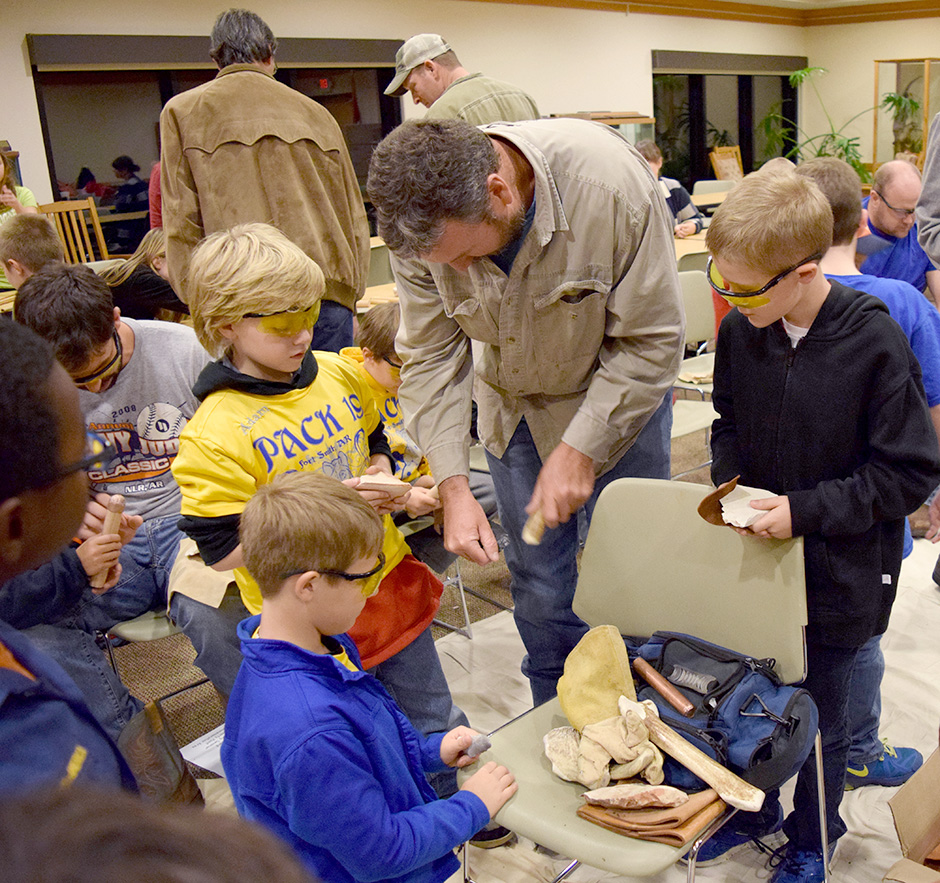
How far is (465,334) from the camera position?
6.82ft

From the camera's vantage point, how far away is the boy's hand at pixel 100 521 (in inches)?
85.3

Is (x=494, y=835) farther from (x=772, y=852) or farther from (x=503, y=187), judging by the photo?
(x=503, y=187)

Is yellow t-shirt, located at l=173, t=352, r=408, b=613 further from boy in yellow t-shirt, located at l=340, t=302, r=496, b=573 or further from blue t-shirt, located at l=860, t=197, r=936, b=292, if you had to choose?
blue t-shirt, located at l=860, t=197, r=936, b=292

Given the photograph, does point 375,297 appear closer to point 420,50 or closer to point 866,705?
point 420,50

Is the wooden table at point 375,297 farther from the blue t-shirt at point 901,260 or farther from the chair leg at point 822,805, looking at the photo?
the chair leg at point 822,805

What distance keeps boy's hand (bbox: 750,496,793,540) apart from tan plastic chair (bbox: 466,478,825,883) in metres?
0.04

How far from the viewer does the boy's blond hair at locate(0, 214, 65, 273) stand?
12.0 ft

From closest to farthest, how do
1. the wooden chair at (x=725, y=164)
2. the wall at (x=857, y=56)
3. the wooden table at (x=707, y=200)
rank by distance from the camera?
the wooden table at (x=707, y=200)
the wooden chair at (x=725, y=164)
the wall at (x=857, y=56)

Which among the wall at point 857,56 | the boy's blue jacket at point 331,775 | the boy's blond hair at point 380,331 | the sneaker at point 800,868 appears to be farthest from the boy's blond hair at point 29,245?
the wall at point 857,56

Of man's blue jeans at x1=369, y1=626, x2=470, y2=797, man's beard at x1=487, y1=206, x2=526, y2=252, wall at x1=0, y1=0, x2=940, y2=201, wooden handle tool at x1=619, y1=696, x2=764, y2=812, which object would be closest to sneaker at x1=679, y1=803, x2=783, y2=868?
wooden handle tool at x1=619, y1=696, x2=764, y2=812

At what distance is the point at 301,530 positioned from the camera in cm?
153

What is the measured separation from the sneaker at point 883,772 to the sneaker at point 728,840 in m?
0.30

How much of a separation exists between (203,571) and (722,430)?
50.7 inches

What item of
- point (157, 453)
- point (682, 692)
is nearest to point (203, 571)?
point (157, 453)
